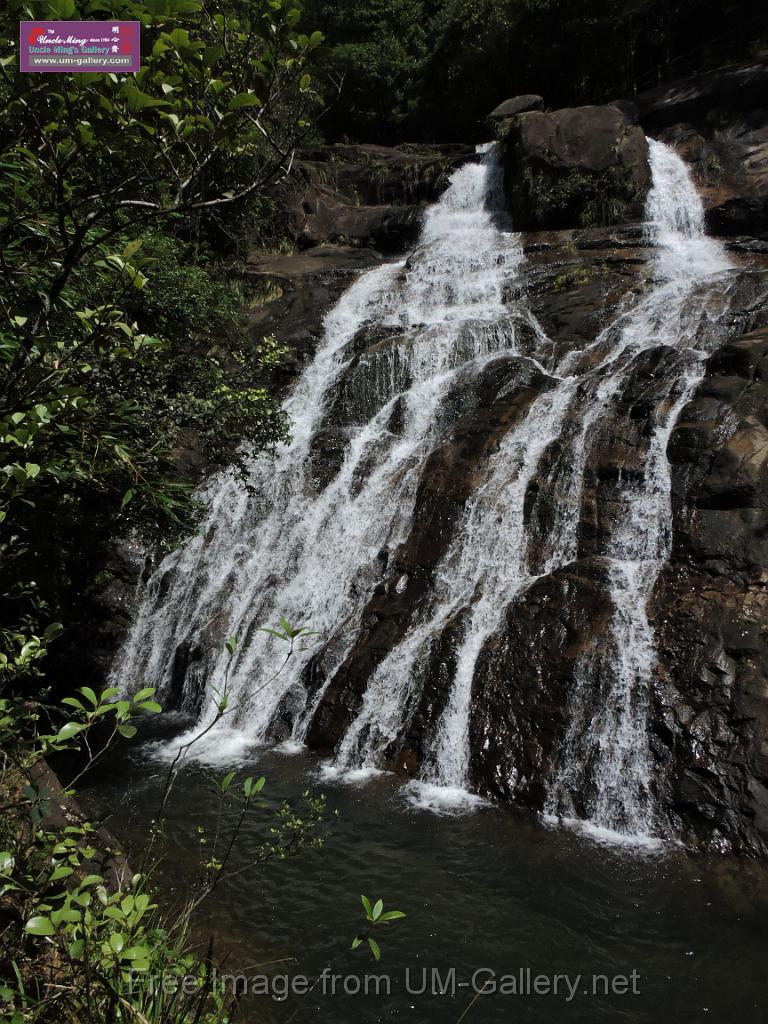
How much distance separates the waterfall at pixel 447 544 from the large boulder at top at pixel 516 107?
11061mm

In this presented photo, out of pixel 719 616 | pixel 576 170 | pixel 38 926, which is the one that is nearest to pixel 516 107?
pixel 576 170

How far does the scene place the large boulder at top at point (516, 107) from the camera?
82.3ft

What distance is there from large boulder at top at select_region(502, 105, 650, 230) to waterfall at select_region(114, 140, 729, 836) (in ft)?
7.19

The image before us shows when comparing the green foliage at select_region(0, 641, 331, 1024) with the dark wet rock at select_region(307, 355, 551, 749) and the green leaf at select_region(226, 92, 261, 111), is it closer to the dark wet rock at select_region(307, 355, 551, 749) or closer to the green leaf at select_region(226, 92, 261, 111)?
the green leaf at select_region(226, 92, 261, 111)

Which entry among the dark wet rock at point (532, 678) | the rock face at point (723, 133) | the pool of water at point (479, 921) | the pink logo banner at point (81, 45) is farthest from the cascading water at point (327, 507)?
the pink logo banner at point (81, 45)

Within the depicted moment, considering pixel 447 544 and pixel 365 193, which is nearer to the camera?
pixel 447 544

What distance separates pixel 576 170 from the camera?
63.8 feet

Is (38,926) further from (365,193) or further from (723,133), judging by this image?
(365,193)

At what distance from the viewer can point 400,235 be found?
23.0 metres

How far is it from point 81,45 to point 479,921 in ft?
20.3

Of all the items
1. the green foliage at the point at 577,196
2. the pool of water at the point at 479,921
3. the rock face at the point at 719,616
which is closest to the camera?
the pool of water at the point at 479,921

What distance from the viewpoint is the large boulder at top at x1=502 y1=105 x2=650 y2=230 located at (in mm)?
19000

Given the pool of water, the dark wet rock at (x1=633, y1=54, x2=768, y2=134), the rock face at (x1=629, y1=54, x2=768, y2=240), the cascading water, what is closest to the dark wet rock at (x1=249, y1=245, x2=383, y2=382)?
the cascading water

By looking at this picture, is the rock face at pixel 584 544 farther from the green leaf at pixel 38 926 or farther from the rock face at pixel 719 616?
the green leaf at pixel 38 926
